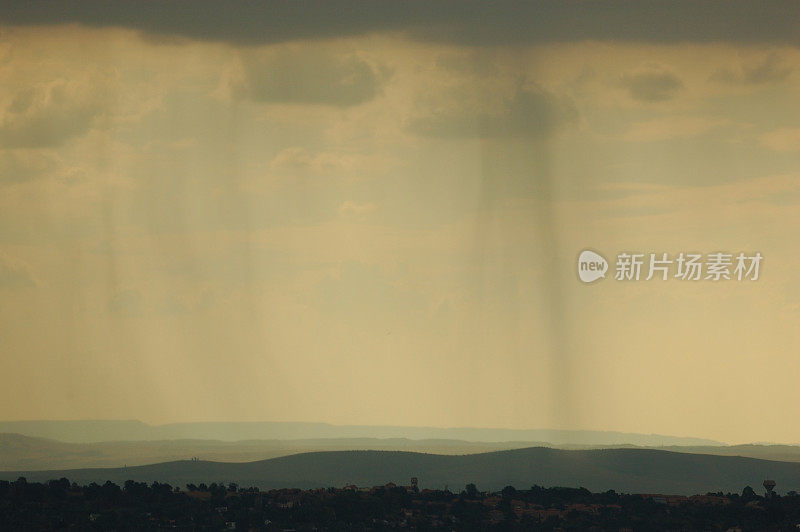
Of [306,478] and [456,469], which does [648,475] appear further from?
[306,478]

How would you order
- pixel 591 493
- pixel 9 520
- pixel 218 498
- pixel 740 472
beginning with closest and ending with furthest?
pixel 9 520
pixel 218 498
pixel 591 493
pixel 740 472

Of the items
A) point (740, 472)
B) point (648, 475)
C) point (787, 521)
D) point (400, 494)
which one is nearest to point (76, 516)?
point (400, 494)

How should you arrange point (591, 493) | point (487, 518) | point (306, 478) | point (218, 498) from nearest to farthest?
point (487, 518) → point (218, 498) → point (591, 493) → point (306, 478)

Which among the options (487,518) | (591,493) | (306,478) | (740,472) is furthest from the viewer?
(740,472)

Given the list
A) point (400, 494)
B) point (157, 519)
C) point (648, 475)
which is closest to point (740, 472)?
point (648, 475)

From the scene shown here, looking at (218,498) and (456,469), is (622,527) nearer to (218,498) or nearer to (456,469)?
(218,498)

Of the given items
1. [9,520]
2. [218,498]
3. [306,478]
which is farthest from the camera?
[306,478]

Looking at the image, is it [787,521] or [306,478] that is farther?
[306,478]
